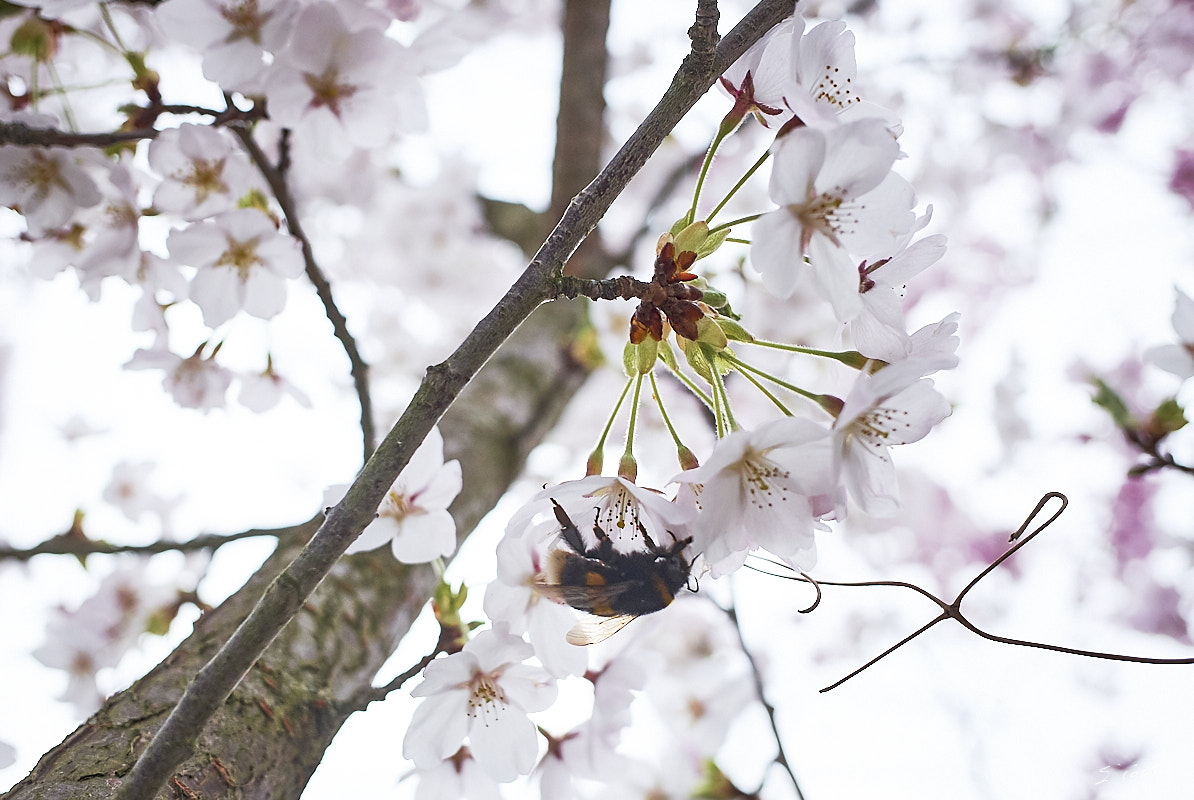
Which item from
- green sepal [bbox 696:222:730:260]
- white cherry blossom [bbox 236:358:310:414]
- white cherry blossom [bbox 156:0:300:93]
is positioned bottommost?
green sepal [bbox 696:222:730:260]

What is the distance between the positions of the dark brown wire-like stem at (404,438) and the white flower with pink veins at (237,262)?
60 centimetres

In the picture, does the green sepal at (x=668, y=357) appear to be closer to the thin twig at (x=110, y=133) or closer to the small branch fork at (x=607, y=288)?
the small branch fork at (x=607, y=288)

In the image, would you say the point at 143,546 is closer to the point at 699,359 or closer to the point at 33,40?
the point at 33,40

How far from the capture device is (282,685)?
0.90 metres

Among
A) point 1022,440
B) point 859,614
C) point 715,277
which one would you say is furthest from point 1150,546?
point 715,277

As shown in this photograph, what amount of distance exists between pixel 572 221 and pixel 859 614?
3479 millimetres

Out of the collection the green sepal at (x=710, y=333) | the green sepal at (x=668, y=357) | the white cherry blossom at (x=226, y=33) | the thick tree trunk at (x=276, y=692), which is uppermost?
the white cherry blossom at (x=226, y=33)

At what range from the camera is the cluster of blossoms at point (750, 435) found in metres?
0.62

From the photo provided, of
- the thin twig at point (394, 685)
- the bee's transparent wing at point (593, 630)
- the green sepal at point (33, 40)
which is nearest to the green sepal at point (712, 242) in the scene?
the bee's transparent wing at point (593, 630)

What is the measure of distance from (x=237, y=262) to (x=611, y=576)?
77cm

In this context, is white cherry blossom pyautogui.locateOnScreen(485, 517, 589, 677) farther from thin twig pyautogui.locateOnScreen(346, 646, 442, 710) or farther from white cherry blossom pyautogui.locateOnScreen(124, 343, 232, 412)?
white cherry blossom pyautogui.locateOnScreen(124, 343, 232, 412)

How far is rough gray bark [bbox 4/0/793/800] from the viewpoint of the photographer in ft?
2.30

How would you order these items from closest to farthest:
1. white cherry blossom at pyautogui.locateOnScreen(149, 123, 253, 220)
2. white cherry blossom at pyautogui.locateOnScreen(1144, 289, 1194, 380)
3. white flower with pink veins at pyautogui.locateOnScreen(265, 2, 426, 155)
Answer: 1. white flower with pink veins at pyautogui.locateOnScreen(265, 2, 426, 155)
2. white cherry blossom at pyautogui.locateOnScreen(149, 123, 253, 220)
3. white cherry blossom at pyautogui.locateOnScreen(1144, 289, 1194, 380)

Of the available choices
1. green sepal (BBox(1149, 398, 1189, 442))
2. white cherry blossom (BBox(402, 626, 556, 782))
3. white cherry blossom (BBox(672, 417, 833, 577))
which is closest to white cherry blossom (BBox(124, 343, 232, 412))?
white cherry blossom (BBox(402, 626, 556, 782))
